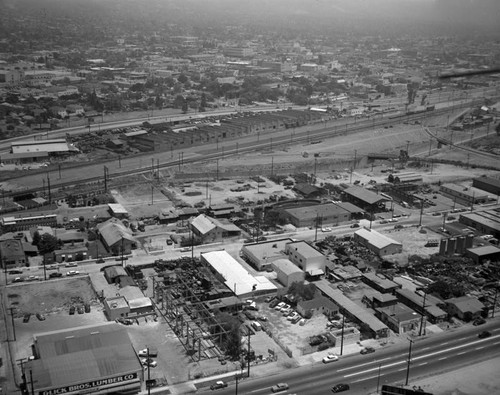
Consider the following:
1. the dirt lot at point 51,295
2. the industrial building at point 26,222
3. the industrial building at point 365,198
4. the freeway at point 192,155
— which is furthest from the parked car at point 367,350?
the freeway at point 192,155

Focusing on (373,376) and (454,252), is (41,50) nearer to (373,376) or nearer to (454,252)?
(454,252)

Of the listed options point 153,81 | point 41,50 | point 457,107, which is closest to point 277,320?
point 457,107

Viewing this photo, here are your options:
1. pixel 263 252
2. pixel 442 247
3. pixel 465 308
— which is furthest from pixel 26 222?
pixel 465 308

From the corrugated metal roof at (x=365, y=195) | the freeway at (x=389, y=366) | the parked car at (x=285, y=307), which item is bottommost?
the parked car at (x=285, y=307)

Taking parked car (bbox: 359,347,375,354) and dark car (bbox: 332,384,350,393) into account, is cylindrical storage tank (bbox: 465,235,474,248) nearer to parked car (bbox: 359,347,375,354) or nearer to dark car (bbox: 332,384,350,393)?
parked car (bbox: 359,347,375,354)

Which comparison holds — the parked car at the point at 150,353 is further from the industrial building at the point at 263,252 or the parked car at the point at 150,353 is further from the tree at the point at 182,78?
the tree at the point at 182,78

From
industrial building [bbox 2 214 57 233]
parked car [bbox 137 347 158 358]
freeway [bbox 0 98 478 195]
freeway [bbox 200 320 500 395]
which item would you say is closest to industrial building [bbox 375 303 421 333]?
freeway [bbox 200 320 500 395]
